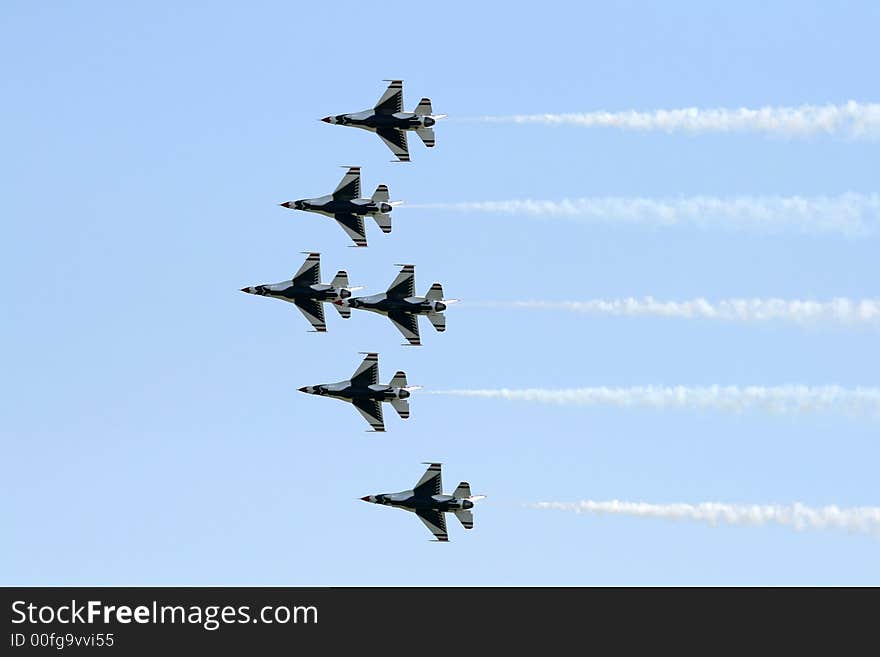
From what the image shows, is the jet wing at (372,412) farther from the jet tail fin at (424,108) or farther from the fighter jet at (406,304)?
the jet tail fin at (424,108)

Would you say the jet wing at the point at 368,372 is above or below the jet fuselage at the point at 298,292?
below

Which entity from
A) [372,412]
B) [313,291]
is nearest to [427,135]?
[313,291]

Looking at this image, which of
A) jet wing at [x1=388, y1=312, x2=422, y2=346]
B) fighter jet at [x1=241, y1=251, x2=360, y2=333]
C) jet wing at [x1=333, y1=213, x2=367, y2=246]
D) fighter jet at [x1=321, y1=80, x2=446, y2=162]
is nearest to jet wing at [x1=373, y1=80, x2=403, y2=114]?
fighter jet at [x1=321, y1=80, x2=446, y2=162]

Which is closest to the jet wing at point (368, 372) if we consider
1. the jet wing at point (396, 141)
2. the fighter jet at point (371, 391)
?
the fighter jet at point (371, 391)

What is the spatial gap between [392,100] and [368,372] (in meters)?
17.7

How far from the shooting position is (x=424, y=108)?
14675 centimetres

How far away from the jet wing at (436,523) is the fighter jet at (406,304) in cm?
1077

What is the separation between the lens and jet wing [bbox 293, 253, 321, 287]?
152m

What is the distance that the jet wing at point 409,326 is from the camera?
148250 mm

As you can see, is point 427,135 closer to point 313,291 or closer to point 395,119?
point 395,119

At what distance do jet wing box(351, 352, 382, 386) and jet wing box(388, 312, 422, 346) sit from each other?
13.1ft

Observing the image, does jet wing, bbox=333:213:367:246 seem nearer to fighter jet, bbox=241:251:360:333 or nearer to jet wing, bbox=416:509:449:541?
fighter jet, bbox=241:251:360:333
